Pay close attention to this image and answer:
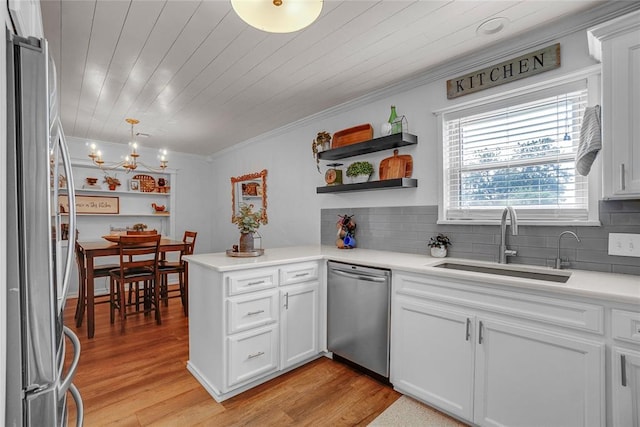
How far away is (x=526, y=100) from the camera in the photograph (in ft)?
7.02

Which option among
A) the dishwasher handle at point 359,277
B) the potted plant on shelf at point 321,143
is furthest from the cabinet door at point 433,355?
the potted plant on shelf at point 321,143

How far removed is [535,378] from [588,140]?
128cm

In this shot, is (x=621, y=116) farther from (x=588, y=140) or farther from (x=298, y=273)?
(x=298, y=273)

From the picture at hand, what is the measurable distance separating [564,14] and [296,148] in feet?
9.00

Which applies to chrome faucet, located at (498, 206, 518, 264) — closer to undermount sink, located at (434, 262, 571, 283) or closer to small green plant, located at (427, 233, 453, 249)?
undermount sink, located at (434, 262, 571, 283)

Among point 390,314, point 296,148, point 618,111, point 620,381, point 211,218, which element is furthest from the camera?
point 211,218

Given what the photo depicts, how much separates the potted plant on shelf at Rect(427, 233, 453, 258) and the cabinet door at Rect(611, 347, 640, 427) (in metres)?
1.19

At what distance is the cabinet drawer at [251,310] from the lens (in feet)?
6.88

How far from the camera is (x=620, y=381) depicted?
1.36 meters

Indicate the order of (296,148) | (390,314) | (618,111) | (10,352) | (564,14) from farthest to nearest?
(296,148) < (390,314) < (564,14) < (618,111) < (10,352)

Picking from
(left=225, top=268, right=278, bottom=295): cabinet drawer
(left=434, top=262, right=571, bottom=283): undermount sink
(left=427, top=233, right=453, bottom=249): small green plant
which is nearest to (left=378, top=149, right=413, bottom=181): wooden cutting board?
(left=427, top=233, right=453, bottom=249): small green plant

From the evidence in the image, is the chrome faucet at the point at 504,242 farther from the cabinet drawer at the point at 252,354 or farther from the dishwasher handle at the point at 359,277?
the cabinet drawer at the point at 252,354

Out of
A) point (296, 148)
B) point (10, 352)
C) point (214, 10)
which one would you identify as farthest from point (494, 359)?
point (296, 148)

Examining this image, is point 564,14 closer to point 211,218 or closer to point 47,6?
point 47,6
